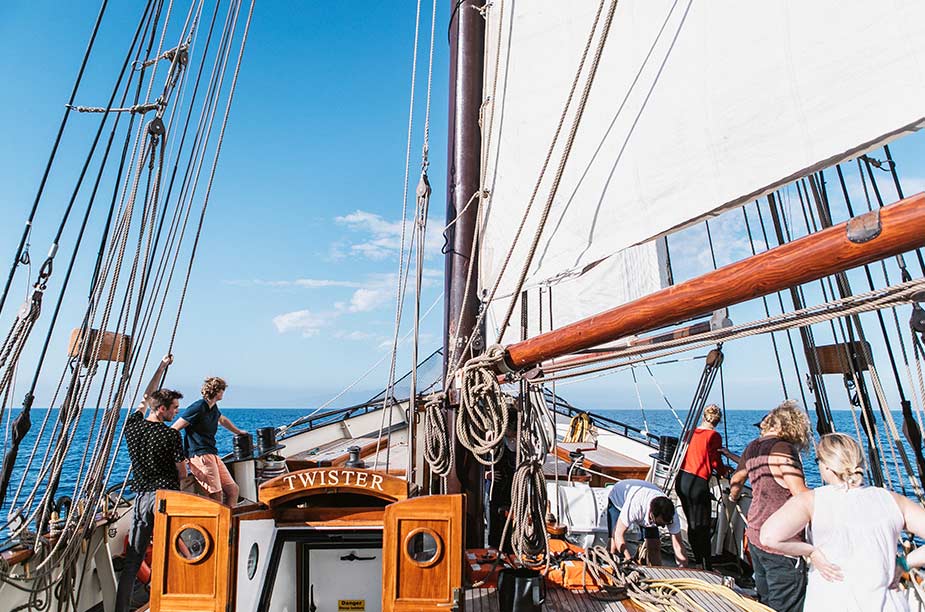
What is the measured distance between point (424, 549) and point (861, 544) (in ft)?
6.53

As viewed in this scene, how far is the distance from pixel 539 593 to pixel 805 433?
1.64m

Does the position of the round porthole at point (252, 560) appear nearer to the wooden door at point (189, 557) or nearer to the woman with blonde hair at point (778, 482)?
the wooden door at point (189, 557)

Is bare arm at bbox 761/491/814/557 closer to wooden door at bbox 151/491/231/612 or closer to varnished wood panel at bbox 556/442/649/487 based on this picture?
wooden door at bbox 151/491/231/612

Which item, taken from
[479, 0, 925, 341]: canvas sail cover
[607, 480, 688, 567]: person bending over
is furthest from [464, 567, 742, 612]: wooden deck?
[479, 0, 925, 341]: canvas sail cover

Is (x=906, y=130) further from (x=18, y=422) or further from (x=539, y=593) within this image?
(x=18, y=422)

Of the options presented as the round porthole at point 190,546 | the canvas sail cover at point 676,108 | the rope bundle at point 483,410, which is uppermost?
the canvas sail cover at point 676,108

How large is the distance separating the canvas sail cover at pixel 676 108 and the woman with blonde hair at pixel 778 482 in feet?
4.21

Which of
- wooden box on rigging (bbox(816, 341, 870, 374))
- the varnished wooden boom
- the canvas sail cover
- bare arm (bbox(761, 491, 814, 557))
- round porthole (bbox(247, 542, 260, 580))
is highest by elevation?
the canvas sail cover

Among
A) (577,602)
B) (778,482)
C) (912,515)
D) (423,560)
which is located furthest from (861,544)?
(423,560)

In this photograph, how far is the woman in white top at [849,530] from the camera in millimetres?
2150

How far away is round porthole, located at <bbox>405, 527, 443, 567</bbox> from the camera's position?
118 inches

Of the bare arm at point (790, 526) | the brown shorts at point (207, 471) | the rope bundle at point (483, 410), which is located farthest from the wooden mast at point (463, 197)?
the brown shorts at point (207, 471)

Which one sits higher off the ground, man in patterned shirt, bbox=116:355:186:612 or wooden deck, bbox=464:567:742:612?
man in patterned shirt, bbox=116:355:186:612

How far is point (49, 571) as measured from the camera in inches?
156
